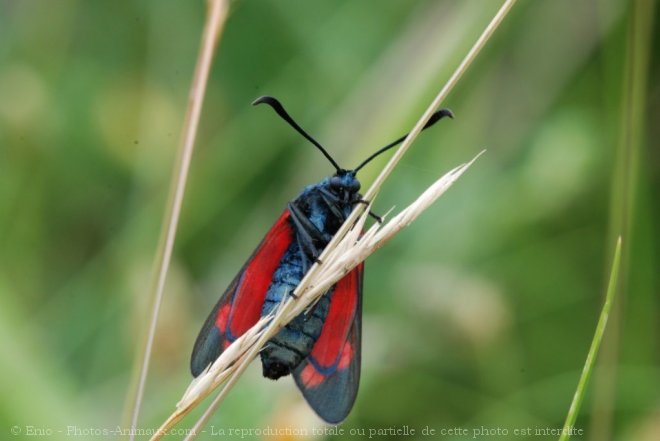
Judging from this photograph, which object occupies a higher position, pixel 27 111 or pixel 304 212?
pixel 27 111

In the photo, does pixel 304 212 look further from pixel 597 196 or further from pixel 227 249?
pixel 597 196

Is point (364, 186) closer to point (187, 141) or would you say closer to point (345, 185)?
point (345, 185)

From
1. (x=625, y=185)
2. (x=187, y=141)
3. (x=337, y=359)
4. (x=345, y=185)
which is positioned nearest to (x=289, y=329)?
(x=337, y=359)

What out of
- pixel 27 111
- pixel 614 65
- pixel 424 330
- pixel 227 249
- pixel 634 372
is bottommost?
pixel 634 372

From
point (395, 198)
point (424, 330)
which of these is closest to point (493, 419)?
point (424, 330)

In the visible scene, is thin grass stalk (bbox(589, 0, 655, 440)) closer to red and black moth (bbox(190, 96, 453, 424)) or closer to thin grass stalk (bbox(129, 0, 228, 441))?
red and black moth (bbox(190, 96, 453, 424))

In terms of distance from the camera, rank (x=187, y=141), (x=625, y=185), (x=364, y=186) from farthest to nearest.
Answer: (x=364, y=186) < (x=625, y=185) < (x=187, y=141)

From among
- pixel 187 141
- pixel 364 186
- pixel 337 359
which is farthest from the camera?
pixel 364 186

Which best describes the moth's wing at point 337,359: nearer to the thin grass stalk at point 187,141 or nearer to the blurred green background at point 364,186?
the blurred green background at point 364,186
